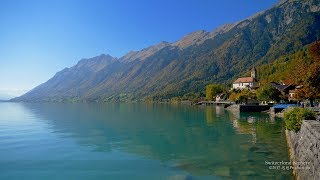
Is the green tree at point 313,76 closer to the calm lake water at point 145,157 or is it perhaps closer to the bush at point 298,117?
the calm lake water at point 145,157

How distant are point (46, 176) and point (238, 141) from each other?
101 feet

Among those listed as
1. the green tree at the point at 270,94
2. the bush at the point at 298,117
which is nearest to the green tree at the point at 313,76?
the bush at the point at 298,117

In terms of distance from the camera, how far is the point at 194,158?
39969 mm

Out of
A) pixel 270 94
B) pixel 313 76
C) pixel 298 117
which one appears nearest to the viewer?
pixel 298 117

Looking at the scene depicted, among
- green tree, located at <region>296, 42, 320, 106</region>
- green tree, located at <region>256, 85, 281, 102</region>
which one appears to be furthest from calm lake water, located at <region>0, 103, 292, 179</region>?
green tree, located at <region>256, 85, 281, 102</region>

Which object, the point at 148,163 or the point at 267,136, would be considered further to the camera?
the point at 267,136

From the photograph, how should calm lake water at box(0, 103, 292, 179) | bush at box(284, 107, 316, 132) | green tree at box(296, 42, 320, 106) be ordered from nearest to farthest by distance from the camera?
calm lake water at box(0, 103, 292, 179)
bush at box(284, 107, 316, 132)
green tree at box(296, 42, 320, 106)

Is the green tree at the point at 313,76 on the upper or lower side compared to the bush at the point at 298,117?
upper

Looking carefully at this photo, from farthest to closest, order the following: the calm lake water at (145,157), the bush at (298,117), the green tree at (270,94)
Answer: the green tree at (270,94), the bush at (298,117), the calm lake water at (145,157)

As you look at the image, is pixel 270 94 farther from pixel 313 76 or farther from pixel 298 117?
pixel 298 117

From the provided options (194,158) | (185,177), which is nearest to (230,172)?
(185,177)

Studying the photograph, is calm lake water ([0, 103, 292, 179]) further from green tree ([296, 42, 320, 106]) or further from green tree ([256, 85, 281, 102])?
green tree ([256, 85, 281, 102])

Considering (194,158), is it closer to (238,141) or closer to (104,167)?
(104,167)

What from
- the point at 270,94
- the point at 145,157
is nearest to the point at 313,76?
the point at 145,157
